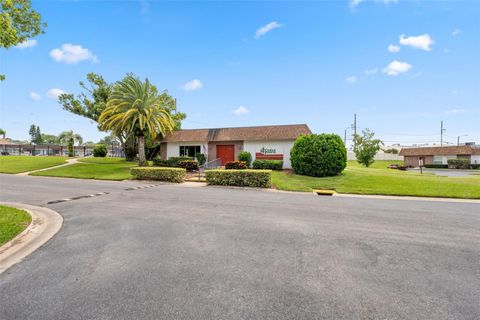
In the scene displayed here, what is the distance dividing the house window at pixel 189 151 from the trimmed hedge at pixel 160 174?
28.9 feet

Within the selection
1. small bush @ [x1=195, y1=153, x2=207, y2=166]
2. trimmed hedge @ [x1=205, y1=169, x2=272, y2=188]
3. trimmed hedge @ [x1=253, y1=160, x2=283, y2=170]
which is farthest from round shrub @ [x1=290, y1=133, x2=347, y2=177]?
small bush @ [x1=195, y1=153, x2=207, y2=166]

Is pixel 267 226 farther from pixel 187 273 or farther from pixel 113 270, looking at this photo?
pixel 113 270

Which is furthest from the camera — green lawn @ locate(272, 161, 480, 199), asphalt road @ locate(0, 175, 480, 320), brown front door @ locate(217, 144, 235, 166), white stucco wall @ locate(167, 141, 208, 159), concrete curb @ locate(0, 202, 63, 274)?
white stucco wall @ locate(167, 141, 208, 159)

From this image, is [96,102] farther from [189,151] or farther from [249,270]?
[249,270]

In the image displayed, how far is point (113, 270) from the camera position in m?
3.53

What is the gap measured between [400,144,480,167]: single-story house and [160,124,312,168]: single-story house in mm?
35934

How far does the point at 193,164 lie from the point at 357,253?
18230 mm

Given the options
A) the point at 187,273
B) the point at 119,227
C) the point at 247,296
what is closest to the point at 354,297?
the point at 247,296

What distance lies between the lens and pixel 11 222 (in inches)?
222

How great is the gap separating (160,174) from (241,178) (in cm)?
604

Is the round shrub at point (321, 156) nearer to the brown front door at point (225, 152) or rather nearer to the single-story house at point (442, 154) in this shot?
the brown front door at point (225, 152)

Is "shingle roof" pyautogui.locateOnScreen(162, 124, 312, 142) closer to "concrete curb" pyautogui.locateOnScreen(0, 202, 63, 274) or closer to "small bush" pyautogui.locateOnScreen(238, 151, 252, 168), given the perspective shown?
"small bush" pyautogui.locateOnScreen(238, 151, 252, 168)

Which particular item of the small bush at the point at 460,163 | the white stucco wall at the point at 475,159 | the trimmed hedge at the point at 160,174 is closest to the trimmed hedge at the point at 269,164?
the trimmed hedge at the point at 160,174

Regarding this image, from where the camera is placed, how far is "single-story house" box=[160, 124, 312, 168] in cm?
2187
